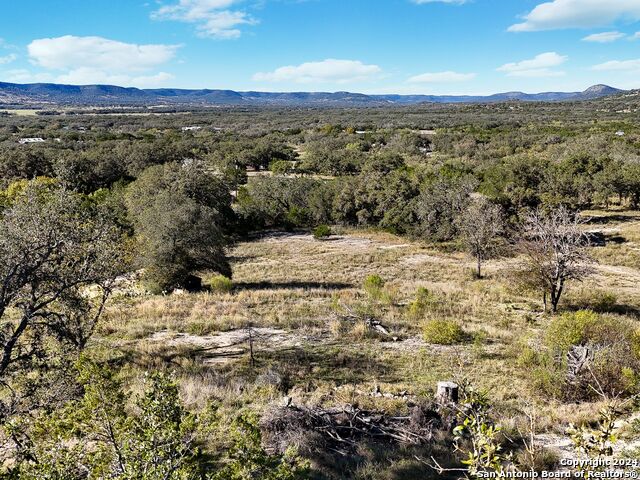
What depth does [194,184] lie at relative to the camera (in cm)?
4053

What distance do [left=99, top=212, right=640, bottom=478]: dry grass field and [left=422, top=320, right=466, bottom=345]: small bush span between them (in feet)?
0.69

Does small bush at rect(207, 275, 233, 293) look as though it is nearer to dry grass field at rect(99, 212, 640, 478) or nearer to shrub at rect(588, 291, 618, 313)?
dry grass field at rect(99, 212, 640, 478)

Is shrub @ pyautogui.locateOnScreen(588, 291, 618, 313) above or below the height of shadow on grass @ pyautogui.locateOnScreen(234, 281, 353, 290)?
above

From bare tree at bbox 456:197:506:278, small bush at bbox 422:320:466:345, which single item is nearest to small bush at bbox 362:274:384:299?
small bush at bbox 422:320:466:345

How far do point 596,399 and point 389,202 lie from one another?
111 ft

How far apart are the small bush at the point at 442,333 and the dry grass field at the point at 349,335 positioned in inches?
8.3

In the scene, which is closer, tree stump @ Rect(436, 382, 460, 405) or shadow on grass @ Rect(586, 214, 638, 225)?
tree stump @ Rect(436, 382, 460, 405)

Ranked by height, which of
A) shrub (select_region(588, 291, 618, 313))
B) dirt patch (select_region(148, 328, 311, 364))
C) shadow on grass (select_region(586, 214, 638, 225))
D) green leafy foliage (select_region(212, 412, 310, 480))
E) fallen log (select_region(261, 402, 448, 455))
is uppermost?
green leafy foliage (select_region(212, 412, 310, 480))

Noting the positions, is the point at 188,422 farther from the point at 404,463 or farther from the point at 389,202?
the point at 389,202

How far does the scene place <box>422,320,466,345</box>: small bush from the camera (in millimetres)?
16828

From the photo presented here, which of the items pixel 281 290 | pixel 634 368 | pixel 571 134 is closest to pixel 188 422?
pixel 634 368

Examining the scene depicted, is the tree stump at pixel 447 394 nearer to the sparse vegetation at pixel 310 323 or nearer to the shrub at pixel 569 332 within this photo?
the sparse vegetation at pixel 310 323

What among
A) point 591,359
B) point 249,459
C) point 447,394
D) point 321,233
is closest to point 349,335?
point 447,394

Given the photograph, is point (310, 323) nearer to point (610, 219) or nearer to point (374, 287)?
point (374, 287)
